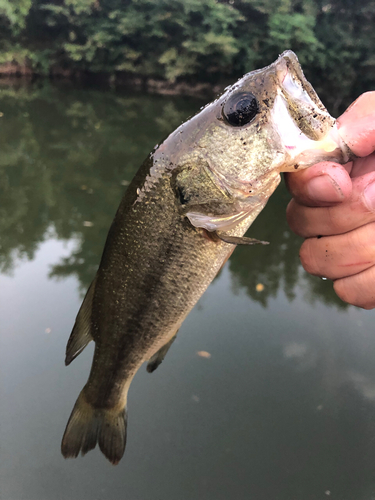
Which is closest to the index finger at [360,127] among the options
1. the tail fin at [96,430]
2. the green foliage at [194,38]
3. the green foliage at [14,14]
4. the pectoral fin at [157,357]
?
the pectoral fin at [157,357]

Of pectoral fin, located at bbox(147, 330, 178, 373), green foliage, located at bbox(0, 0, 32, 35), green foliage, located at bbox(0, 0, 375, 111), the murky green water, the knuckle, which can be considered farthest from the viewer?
green foliage, located at bbox(0, 0, 32, 35)

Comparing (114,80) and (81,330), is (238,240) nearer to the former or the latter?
(81,330)

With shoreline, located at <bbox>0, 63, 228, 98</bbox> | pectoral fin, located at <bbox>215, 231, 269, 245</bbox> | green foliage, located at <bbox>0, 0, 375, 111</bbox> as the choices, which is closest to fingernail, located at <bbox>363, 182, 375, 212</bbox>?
pectoral fin, located at <bbox>215, 231, 269, 245</bbox>

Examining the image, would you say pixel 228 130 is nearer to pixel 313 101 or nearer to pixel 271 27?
pixel 313 101

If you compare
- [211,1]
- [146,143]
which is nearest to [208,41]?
[211,1]

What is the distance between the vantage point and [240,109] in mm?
1215

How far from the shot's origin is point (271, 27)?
16875 mm

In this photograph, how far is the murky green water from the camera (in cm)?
227

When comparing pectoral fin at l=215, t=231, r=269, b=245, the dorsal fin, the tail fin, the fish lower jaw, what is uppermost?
the fish lower jaw

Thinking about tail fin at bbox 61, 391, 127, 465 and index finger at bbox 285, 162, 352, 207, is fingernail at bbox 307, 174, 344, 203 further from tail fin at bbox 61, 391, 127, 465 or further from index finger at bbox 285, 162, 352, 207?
tail fin at bbox 61, 391, 127, 465

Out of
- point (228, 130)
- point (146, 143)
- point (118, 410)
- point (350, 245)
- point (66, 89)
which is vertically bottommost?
point (66, 89)

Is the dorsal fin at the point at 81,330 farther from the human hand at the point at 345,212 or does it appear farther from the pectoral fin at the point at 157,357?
the human hand at the point at 345,212

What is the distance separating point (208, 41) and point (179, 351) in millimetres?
18163

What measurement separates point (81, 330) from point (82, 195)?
475 cm
